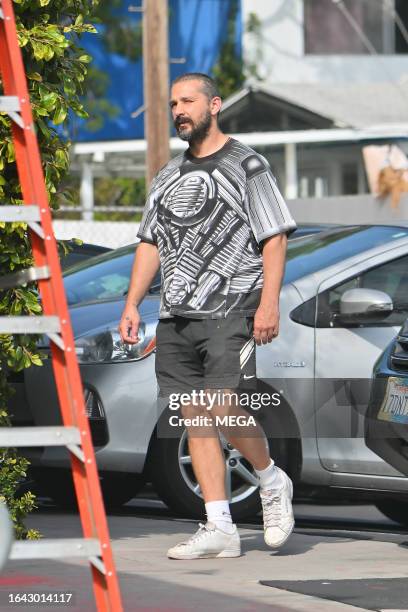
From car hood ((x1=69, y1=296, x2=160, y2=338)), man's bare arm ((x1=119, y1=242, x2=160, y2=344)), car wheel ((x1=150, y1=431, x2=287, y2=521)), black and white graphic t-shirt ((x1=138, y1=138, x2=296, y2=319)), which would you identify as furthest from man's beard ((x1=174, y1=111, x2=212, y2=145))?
car wheel ((x1=150, y1=431, x2=287, y2=521))

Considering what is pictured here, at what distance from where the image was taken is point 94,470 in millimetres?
3670

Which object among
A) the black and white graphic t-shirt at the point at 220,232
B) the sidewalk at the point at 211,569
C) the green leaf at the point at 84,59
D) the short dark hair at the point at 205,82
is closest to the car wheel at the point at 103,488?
the sidewalk at the point at 211,569

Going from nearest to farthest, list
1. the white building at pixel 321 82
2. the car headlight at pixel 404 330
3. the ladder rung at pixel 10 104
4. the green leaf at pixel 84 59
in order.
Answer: the ladder rung at pixel 10 104 → the green leaf at pixel 84 59 → the car headlight at pixel 404 330 → the white building at pixel 321 82

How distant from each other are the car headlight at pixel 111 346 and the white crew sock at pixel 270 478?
1.31m

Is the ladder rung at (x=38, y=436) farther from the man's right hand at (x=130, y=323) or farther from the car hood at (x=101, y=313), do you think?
the car hood at (x=101, y=313)

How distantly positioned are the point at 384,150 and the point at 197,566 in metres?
15.4

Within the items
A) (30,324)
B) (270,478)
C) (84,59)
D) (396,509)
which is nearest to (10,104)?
(30,324)

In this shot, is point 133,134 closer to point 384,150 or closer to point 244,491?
point 384,150

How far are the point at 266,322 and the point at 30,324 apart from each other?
2541 mm

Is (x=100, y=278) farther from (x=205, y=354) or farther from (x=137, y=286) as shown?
(x=205, y=354)

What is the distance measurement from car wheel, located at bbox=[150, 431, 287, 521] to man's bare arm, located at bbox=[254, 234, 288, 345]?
55.5 inches

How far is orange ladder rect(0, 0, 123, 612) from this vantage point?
3.65 meters

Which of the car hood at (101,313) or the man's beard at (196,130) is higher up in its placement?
the man's beard at (196,130)

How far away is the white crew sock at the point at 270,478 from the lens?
6539 mm
